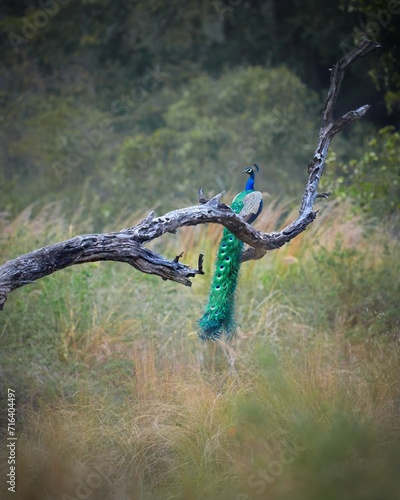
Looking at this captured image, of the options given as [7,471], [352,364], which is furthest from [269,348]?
[7,471]

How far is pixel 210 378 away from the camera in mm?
4621

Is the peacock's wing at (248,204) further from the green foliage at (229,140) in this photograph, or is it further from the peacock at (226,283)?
the green foliage at (229,140)

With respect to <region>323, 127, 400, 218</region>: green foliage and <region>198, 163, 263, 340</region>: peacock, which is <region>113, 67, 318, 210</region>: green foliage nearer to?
<region>323, 127, 400, 218</region>: green foliage

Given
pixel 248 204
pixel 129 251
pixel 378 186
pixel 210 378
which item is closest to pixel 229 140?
pixel 378 186

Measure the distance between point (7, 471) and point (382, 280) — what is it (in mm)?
3632

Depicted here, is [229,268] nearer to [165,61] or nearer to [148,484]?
[148,484]

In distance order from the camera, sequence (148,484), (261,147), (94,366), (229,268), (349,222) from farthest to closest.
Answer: (261,147), (349,222), (94,366), (229,268), (148,484)

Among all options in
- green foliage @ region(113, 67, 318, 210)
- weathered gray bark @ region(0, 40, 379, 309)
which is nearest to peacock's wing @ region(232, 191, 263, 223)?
weathered gray bark @ region(0, 40, 379, 309)

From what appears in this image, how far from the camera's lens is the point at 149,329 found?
5.52 metres

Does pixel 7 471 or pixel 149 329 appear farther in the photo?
pixel 149 329

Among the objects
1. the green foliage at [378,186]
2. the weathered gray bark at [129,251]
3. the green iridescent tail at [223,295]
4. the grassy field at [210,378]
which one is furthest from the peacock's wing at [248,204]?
the green foliage at [378,186]

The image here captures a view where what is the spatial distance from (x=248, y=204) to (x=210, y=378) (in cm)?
108

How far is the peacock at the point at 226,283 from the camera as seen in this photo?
14.1ft

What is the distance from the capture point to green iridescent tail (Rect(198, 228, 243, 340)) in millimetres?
4305
